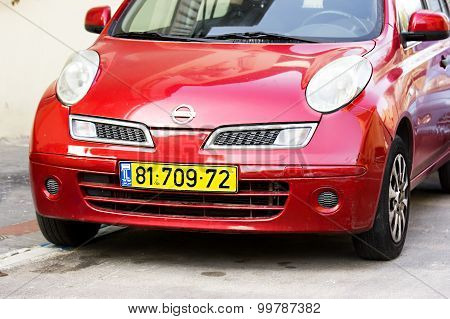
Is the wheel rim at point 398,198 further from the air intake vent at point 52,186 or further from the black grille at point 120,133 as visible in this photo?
the air intake vent at point 52,186

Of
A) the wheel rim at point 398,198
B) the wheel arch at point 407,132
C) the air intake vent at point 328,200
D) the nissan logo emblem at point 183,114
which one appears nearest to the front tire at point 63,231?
the nissan logo emblem at point 183,114

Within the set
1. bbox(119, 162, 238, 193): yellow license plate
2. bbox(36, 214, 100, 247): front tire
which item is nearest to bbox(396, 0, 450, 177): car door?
Result: bbox(119, 162, 238, 193): yellow license plate

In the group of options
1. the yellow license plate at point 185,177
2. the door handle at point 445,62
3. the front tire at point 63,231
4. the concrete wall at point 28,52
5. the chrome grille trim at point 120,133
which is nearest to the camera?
the yellow license plate at point 185,177

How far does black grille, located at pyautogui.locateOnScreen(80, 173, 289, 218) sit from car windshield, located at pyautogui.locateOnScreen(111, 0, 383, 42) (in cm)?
111

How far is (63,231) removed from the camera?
256 inches

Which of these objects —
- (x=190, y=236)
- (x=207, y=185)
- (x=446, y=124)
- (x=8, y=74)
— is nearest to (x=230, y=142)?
(x=207, y=185)

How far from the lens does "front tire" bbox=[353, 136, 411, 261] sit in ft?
20.0

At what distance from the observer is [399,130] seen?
6516 mm

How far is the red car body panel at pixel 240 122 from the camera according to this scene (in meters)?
5.80

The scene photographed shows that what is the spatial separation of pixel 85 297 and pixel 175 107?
43.9 inches

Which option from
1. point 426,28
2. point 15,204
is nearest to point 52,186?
point 15,204

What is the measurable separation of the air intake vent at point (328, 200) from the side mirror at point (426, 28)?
1411 mm
